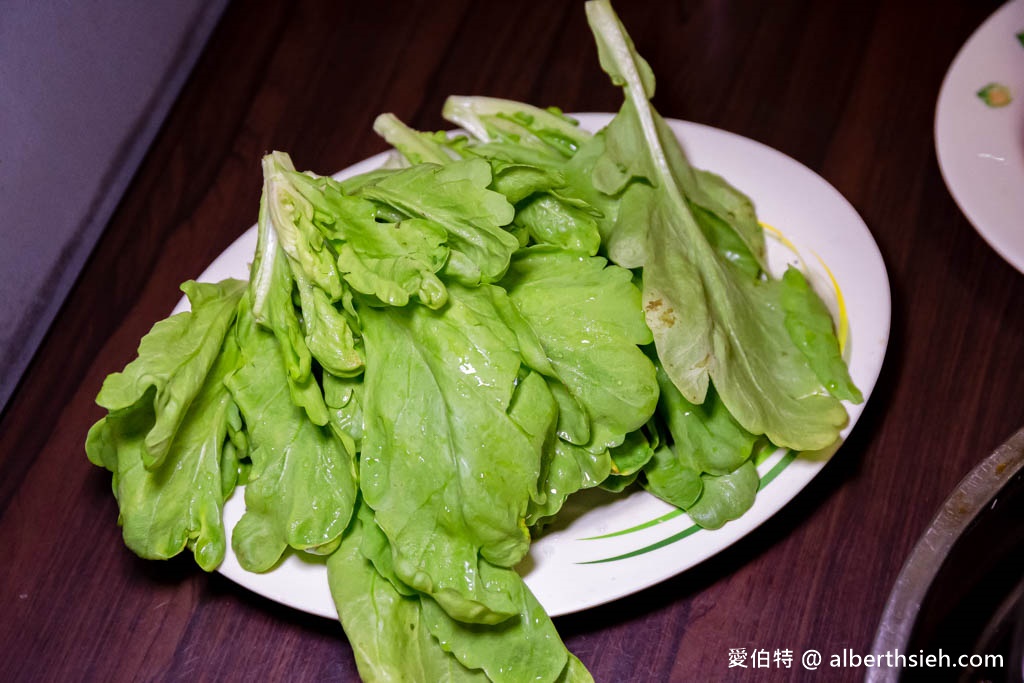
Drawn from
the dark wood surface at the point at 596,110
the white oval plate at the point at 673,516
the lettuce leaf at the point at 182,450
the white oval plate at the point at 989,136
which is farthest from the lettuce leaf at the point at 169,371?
the white oval plate at the point at 989,136

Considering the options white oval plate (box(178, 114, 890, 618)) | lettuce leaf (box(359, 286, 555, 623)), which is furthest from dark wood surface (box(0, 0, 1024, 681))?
lettuce leaf (box(359, 286, 555, 623))

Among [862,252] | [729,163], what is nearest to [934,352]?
[862,252]

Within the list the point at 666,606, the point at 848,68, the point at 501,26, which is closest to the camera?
the point at 666,606

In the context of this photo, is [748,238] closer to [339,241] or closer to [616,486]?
[616,486]

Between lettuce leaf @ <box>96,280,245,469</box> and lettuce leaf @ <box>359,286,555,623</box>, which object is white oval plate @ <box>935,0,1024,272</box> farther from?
lettuce leaf @ <box>96,280,245,469</box>

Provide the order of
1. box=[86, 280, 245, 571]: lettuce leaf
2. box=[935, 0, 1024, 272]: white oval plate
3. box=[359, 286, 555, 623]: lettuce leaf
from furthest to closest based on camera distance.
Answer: box=[935, 0, 1024, 272]: white oval plate → box=[86, 280, 245, 571]: lettuce leaf → box=[359, 286, 555, 623]: lettuce leaf

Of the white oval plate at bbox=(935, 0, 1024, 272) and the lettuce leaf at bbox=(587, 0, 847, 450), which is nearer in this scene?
the lettuce leaf at bbox=(587, 0, 847, 450)
